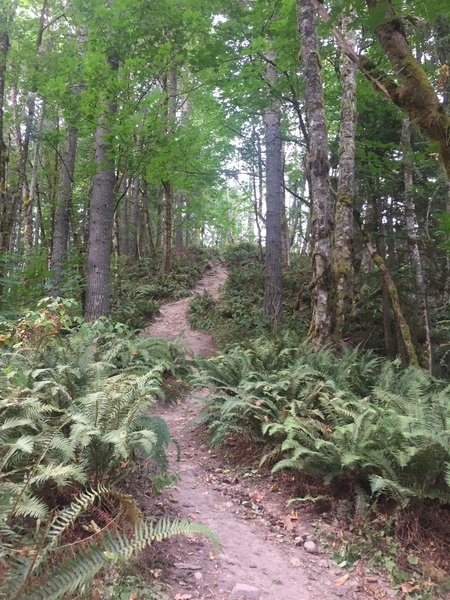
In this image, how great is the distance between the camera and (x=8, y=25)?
9969 millimetres

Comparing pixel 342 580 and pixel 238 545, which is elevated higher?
pixel 238 545

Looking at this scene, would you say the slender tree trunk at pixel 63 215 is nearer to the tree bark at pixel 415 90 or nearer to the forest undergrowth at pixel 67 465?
the forest undergrowth at pixel 67 465

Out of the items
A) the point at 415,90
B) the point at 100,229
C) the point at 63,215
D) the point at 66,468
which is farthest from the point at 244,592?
the point at 63,215

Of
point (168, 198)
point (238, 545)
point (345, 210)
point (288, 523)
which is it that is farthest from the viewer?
point (168, 198)

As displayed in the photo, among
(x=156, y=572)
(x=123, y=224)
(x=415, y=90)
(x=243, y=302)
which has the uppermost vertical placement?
(x=123, y=224)

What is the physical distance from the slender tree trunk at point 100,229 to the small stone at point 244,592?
24.0 ft

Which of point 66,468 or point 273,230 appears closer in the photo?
point 66,468

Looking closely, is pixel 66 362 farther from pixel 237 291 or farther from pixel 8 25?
pixel 237 291

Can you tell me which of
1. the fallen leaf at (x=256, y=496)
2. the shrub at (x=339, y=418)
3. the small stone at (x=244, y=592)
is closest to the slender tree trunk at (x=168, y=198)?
the shrub at (x=339, y=418)

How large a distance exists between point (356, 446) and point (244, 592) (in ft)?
6.10

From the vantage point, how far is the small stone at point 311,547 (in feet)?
12.6

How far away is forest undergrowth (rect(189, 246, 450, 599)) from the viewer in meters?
3.75

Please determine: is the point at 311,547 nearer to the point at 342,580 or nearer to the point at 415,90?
the point at 342,580

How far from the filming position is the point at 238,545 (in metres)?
3.73
